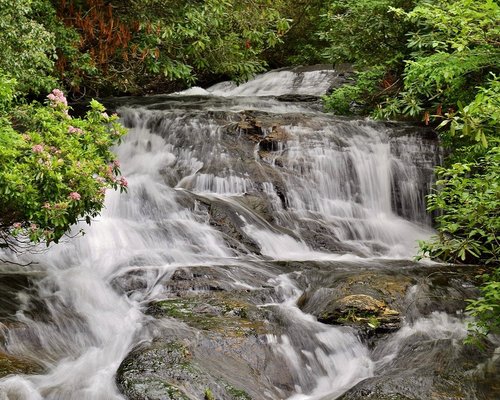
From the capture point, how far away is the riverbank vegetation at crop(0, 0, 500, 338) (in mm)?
5469

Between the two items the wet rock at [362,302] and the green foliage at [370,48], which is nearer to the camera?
the wet rock at [362,302]

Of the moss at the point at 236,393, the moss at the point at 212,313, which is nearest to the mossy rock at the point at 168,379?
the moss at the point at 236,393

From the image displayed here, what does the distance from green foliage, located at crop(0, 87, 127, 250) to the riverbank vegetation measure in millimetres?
13

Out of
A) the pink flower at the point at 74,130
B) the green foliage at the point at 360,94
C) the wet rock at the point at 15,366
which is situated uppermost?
the green foliage at the point at 360,94

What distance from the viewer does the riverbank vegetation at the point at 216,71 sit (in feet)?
17.9

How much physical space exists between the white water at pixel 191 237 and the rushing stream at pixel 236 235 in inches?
0.8

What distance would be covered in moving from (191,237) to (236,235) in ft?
2.26

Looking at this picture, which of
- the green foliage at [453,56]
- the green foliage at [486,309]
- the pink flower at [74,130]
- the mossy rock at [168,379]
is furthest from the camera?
the green foliage at [453,56]

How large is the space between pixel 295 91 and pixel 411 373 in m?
13.5

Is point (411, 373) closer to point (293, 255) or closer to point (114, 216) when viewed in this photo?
point (293, 255)

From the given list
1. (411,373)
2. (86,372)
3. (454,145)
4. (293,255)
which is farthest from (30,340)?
(454,145)

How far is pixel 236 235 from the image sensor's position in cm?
882

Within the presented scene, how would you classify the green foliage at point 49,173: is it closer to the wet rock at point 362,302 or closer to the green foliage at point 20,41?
the green foliage at point 20,41

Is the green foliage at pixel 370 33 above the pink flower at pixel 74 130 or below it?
above
